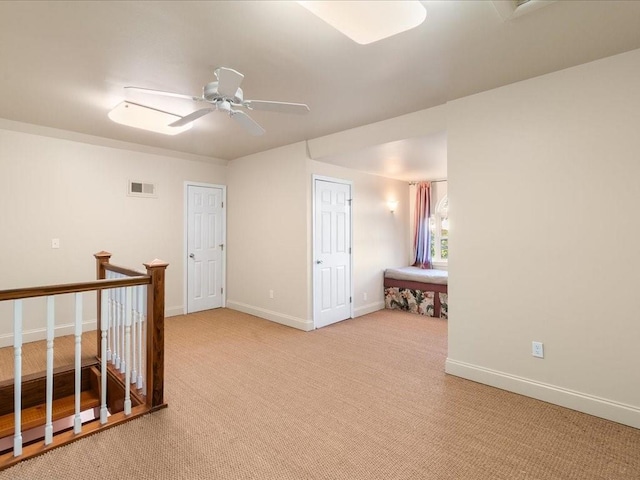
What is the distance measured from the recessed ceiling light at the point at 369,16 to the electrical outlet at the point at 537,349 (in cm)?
245

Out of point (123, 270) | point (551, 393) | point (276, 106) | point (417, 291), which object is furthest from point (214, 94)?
point (417, 291)

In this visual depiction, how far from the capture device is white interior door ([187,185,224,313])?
17.3 feet

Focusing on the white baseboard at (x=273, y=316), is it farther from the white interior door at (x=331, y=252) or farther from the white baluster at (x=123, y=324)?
the white baluster at (x=123, y=324)

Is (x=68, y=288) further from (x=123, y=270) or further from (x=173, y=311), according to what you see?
(x=173, y=311)

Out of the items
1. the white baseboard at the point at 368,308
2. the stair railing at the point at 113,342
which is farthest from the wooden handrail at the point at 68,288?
the white baseboard at the point at 368,308

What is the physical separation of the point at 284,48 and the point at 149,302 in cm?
202

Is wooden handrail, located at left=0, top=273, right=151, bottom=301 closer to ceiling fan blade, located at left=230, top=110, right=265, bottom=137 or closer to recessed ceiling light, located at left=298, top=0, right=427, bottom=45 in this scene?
ceiling fan blade, located at left=230, top=110, right=265, bottom=137

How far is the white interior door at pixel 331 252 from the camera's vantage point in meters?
4.53

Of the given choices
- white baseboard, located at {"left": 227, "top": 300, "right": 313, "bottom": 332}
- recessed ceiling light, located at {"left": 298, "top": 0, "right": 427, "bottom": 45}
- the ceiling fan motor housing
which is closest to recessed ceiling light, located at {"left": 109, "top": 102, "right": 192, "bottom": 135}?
the ceiling fan motor housing

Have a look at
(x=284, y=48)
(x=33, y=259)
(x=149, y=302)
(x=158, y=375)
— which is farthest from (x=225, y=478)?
(x=33, y=259)

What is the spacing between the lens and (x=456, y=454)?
1.95 metres

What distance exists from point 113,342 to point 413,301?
4122 millimetres

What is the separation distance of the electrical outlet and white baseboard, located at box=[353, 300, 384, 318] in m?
2.75

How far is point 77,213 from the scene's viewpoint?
4199 millimetres
